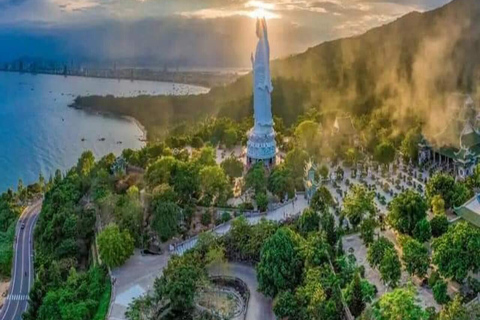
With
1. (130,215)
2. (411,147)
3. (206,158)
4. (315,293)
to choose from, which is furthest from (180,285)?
(411,147)

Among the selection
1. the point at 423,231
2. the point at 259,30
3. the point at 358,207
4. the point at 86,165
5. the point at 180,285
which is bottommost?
the point at 180,285

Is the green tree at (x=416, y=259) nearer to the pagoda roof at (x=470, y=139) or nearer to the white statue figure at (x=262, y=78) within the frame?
the pagoda roof at (x=470, y=139)

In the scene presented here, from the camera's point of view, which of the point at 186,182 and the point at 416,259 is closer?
the point at 416,259

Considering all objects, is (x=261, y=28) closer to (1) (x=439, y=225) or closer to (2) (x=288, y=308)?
(1) (x=439, y=225)

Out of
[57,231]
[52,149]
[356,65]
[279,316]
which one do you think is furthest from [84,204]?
[356,65]

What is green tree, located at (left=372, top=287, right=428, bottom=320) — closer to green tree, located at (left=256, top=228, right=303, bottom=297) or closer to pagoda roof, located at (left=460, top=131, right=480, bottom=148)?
green tree, located at (left=256, top=228, right=303, bottom=297)

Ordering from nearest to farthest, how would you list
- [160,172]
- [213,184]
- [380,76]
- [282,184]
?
[282,184], [213,184], [160,172], [380,76]

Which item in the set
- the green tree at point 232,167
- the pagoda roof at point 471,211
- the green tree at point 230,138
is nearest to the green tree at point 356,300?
the pagoda roof at point 471,211

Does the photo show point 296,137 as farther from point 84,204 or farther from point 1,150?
point 1,150
